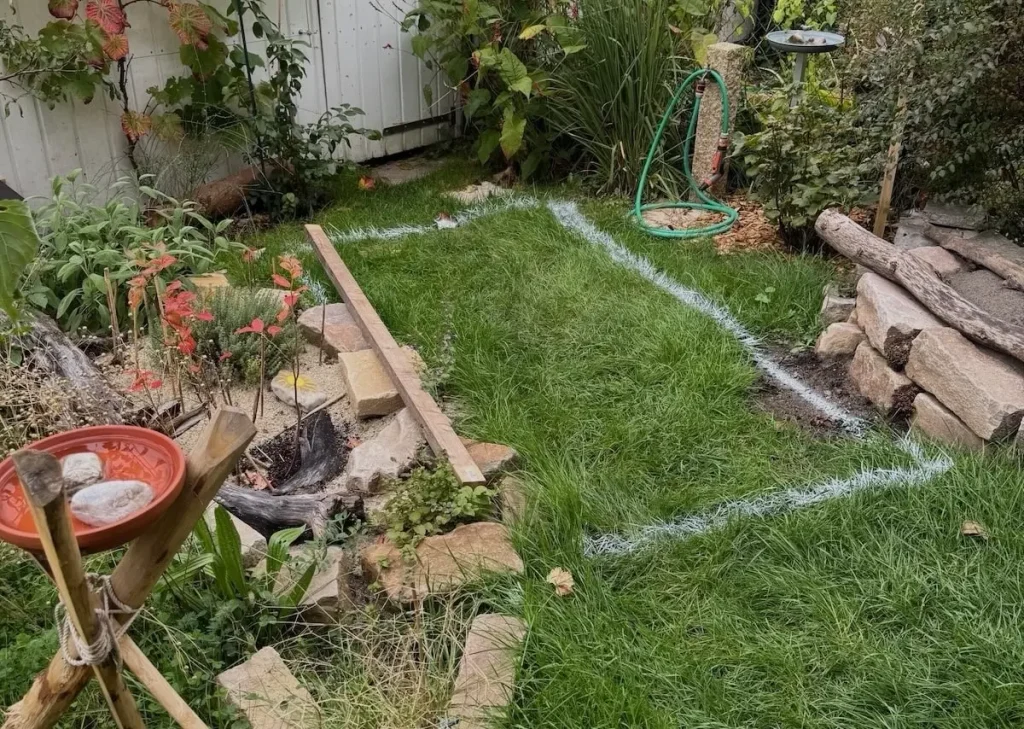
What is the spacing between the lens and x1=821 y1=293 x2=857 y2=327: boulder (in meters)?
3.76

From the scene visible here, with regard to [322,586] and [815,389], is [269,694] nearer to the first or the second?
[322,586]

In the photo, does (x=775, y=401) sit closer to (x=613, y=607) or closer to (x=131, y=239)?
(x=613, y=607)

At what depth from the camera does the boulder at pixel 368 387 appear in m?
3.41

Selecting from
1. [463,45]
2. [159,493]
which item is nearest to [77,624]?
[159,493]

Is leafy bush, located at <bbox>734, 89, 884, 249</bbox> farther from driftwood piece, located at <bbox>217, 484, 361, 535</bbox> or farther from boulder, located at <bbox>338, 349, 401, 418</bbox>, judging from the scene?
driftwood piece, located at <bbox>217, 484, 361, 535</bbox>

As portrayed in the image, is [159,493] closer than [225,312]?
Yes

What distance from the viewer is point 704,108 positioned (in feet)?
17.3

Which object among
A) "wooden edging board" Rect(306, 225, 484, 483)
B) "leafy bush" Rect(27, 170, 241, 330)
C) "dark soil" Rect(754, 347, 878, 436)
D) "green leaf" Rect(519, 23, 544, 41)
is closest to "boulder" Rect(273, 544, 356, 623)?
"wooden edging board" Rect(306, 225, 484, 483)

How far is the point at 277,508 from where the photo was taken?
2.79 meters

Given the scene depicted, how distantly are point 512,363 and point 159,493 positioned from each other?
88.8 inches

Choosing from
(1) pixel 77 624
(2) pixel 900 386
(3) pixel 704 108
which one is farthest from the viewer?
(3) pixel 704 108

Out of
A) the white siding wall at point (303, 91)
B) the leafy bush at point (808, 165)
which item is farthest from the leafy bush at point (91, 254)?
the leafy bush at point (808, 165)

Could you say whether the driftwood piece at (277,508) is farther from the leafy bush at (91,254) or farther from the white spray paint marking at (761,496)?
the leafy bush at (91,254)

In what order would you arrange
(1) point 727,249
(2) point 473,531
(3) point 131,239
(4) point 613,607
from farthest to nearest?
(1) point 727,249 < (3) point 131,239 < (2) point 473,531 < (4) point 613,607
